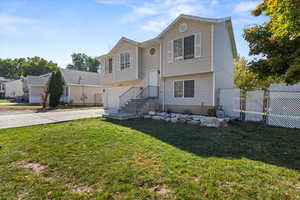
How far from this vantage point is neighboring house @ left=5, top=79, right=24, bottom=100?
35.5m

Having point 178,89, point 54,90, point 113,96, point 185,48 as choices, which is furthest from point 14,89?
point 185,48

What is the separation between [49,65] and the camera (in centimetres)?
4875

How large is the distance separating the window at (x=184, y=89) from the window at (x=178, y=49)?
1.81m

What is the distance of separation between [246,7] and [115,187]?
9.60 metres

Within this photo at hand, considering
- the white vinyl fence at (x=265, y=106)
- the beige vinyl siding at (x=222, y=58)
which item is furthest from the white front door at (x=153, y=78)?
the white vinyl fence at (x=265, y=106)

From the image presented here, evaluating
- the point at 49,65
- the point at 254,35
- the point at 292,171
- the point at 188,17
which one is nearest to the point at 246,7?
the point at 254,35

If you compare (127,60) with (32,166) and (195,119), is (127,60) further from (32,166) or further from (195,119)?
(32,166)

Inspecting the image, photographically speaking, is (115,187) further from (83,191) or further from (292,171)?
(292,171)

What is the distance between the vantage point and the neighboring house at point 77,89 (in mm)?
22297

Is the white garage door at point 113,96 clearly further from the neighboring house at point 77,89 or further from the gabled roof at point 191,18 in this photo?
the neighboring house at point 77,89

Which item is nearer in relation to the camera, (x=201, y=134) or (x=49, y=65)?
(x=201, y=134)

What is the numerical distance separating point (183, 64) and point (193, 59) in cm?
76

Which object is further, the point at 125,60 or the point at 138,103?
the point at 125,60

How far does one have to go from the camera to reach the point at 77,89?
74.6 feet
